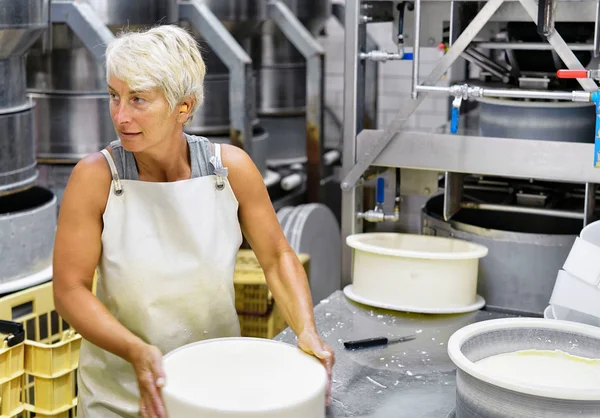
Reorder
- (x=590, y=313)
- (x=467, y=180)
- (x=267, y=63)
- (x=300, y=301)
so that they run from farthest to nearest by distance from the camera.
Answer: (x=267, y=63) → (x=467, y=180) → (x=590, y=313) → (x=300, y=301)

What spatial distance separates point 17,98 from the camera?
10.0 feet

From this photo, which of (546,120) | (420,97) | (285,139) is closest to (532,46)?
(546,120)

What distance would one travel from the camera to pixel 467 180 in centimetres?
340

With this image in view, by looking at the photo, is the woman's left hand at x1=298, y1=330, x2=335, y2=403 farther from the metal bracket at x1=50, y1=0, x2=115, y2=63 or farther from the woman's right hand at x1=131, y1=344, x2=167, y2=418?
the metal bracket at x1=50, y1=0, x2=115, y2=63

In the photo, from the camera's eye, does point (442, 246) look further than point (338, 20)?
No

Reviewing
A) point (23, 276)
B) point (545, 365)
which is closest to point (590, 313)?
point (545, 365)

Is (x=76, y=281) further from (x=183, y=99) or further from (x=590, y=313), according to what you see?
(x=590, y=313)

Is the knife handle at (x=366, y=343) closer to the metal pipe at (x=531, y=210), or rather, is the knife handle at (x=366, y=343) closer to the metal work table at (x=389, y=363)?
the metal work table at (x=389, y=363)

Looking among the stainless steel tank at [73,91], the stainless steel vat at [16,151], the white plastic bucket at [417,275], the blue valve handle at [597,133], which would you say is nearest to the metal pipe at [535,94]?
the blue valve handle at [597,133]

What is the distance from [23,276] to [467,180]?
1.74 metres

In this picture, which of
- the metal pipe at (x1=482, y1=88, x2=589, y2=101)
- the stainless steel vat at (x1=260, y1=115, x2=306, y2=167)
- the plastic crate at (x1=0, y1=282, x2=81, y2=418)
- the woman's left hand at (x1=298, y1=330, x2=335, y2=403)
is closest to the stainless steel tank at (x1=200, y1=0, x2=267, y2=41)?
the stainless steel vat at (x1=260, y1=115, x2=306, y2=167)

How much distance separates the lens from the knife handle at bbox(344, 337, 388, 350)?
2.37m

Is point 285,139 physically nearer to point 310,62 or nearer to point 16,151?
point 310,62

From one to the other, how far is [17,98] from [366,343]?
1589 millimetres
